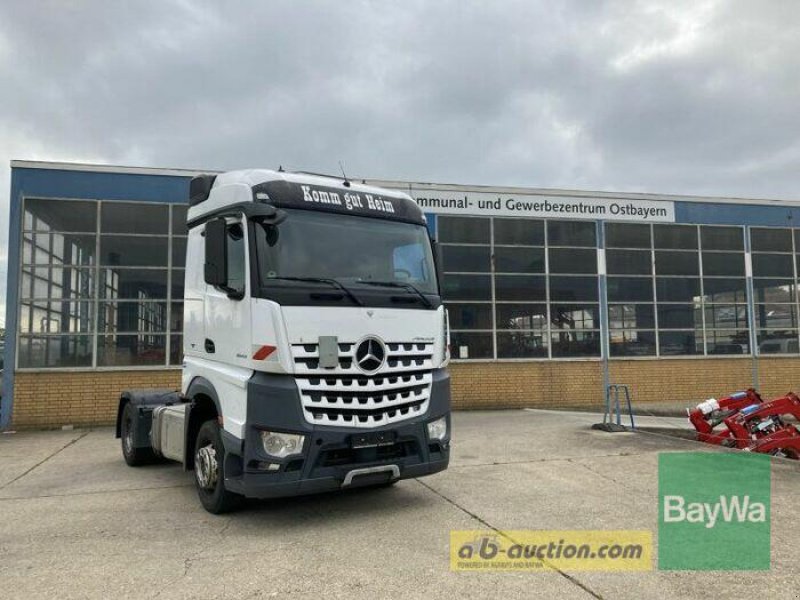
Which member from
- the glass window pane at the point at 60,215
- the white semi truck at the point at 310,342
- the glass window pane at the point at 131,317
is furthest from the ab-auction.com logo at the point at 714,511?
the glass window pane at the point at 60,215

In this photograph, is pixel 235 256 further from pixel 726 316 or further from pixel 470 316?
pixel 726 316

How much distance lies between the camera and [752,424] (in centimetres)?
926

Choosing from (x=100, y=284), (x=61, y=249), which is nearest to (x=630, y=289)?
(x=100, y=284)

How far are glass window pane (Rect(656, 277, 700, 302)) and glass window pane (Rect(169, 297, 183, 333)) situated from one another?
12.8m

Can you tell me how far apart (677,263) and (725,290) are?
69.4 inches

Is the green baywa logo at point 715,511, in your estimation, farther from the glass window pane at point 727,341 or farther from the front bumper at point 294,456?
the glass window pane at point 727,341

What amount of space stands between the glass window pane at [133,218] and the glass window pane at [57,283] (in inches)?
44.5

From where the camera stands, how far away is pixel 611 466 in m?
7.73

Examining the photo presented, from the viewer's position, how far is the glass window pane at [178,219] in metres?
13.3

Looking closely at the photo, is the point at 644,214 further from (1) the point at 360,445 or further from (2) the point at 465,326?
(1) the point at 360,445

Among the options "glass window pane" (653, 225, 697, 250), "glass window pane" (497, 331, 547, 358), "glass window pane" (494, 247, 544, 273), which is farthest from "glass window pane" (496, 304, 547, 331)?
"glass window pane" (653, 225, 697, 250)

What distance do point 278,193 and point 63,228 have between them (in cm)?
987

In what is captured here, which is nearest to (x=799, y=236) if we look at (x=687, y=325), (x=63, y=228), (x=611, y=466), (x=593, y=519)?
(x=687, y=325)

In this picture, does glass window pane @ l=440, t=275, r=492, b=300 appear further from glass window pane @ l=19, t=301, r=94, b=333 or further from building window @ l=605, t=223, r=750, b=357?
glass window pane @ l=19, t=301, r=94, b=333
